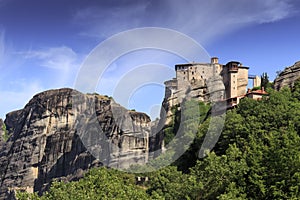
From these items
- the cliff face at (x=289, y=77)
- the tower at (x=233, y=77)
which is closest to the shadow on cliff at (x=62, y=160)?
the tower at (x=233, y=77)

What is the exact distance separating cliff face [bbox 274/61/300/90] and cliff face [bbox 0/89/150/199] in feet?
86.1

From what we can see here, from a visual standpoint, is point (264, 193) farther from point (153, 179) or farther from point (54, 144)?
point (54, 144)

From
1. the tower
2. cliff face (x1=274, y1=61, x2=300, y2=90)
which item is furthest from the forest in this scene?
the tower

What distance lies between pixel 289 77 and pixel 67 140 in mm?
48913

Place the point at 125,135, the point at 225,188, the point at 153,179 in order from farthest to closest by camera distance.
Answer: the point at 125,135 < the point at 153,179 < the point at 225,188

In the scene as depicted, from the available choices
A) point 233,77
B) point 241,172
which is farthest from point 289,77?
point 241,172

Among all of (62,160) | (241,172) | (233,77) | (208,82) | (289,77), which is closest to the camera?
(241,172)

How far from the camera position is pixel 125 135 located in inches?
3051

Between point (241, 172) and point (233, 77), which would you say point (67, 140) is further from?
point (241, 172)

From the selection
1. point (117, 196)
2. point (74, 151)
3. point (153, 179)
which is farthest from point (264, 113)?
point (74, 151)

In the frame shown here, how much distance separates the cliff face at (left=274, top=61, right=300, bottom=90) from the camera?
53844mm

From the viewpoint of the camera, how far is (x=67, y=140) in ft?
294

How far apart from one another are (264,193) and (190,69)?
155 feet

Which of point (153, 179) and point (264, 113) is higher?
point (264, 113)
